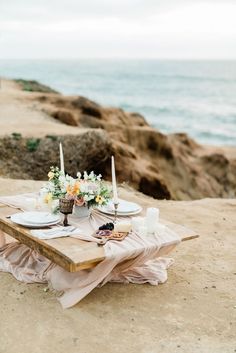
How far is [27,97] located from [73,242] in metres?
15.5

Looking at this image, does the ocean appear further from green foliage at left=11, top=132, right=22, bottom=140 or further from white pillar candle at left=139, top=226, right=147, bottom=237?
white pillar candle at left=139, top=226, right=147, bottom=237

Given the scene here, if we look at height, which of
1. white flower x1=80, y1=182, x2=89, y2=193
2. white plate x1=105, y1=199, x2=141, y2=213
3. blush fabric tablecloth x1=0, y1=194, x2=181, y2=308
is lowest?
blush fabric tablecloth x1=0, y1=194, x2=181, y2=308

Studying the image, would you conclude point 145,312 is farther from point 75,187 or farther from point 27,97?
point 27,97

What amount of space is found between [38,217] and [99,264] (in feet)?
3.06

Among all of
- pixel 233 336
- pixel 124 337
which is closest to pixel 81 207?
pixel 124 337

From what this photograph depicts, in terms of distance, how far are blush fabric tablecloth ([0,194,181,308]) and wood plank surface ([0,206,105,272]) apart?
0.48 ft

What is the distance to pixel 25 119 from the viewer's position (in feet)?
50.9

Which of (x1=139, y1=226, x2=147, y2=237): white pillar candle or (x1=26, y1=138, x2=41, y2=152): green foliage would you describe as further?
(x1=26, y1=138, x2=41, y2=152): green foliage

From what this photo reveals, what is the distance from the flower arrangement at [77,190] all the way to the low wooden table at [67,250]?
50 centimetres

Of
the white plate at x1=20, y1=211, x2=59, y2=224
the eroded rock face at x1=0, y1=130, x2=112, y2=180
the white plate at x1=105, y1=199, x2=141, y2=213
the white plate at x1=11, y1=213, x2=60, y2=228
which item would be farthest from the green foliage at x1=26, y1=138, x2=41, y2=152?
the white plate at x1=11, y1=213, x2=60, y2=228

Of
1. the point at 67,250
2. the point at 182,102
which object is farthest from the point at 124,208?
the point at 182,102

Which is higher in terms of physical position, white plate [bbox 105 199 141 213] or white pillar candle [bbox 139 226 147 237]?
white plate [bbox 105 199 141 213]

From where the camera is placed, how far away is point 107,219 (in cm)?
616

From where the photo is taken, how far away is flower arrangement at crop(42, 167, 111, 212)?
5777 mm
